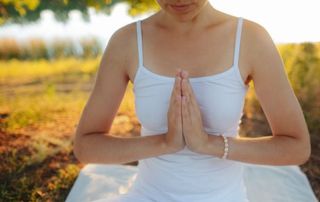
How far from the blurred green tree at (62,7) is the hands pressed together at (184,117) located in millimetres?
1631

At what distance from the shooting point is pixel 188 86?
117 centimetres

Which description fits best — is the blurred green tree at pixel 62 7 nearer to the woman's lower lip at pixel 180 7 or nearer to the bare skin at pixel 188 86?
the bare skin at pixel 188 86

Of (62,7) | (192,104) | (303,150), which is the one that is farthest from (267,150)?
(62,7)

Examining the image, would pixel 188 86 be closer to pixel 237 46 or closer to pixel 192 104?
pixel 192 104

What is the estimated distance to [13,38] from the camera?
5.66 m

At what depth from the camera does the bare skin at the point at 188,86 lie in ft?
4.03

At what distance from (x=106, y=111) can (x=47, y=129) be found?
1604mm

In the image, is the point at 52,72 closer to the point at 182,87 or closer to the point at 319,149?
the point at 319,149

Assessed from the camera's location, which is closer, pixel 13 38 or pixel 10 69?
pixel 10 69

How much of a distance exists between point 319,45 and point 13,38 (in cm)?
378

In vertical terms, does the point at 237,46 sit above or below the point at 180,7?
below

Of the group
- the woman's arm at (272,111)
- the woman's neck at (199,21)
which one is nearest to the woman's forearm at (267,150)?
the woman's arm at (272,111)

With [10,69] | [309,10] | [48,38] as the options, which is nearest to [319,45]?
[309,10]

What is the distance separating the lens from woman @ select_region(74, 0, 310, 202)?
1.27 meters
